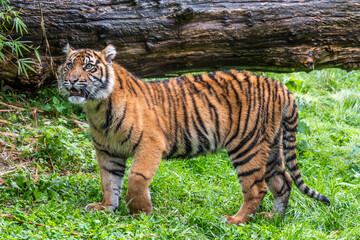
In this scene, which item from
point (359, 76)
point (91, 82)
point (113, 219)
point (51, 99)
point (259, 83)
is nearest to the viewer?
point (113, 219)

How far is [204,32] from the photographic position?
20.3 ft

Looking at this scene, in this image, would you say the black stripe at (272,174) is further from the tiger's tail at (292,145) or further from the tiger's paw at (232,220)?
the tiger's paw at (232,220)

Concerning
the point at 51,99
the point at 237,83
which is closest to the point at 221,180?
the point at 237,83

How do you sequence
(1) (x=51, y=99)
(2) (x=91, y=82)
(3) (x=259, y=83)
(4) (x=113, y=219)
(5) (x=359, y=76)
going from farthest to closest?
1. (5) (x=359, y=76)
2. (1) (x=51, y=99)
3. (3) (x=259, y=83)
4. (2) (x=91, y=82)
5. (4) (x=113, y=219)

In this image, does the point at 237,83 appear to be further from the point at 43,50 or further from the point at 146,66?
the point at 43,50

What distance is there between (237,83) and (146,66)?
1.47 meters

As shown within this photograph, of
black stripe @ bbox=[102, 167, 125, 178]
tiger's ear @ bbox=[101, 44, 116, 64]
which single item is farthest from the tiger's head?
black stripe @ bbox=[102, 167, 125, 178]

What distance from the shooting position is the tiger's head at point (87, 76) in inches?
185

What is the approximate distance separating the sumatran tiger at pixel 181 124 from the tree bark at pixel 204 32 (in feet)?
3.07

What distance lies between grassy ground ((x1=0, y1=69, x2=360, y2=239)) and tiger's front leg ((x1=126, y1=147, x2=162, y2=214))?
13 centimetres

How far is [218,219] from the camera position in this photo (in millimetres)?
4656

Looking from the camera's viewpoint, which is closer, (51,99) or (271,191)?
(271,191)

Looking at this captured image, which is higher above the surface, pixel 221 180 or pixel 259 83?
pixel 259 83

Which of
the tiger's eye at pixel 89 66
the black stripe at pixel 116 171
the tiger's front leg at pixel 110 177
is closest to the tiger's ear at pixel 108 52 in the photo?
the tiger's eye at pixel 89 66
